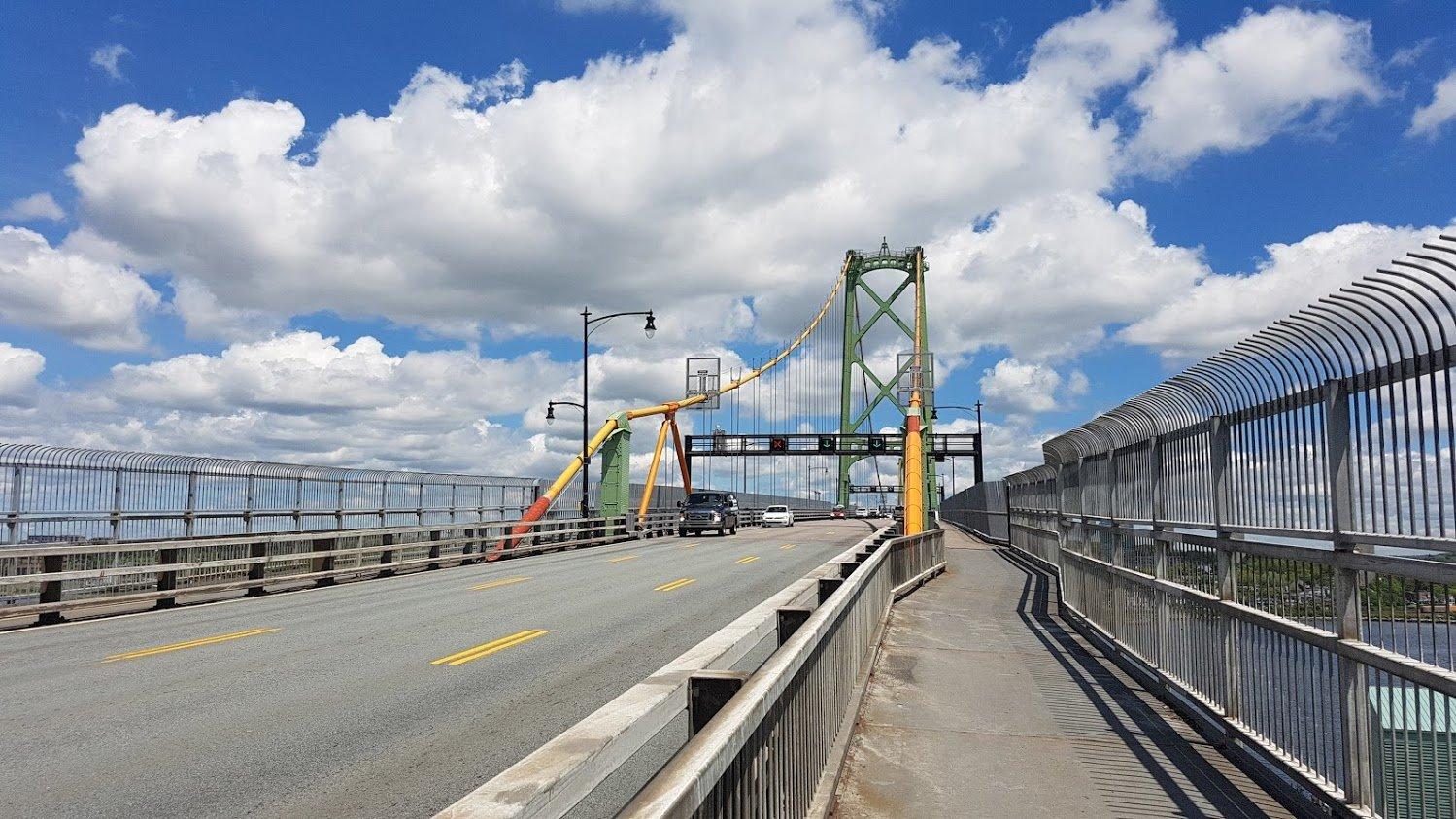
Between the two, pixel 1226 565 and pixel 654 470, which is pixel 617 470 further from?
pixel 1226 565

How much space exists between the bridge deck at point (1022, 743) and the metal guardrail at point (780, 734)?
46 cm

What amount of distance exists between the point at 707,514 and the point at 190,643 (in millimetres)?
33072

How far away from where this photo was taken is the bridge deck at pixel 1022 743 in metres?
5.98

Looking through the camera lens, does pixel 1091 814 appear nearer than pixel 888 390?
Yes

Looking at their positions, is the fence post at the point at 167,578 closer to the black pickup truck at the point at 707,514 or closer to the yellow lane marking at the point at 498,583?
the yellow lane marking at the point at 498,583

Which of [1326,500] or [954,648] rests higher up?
[1326,500]

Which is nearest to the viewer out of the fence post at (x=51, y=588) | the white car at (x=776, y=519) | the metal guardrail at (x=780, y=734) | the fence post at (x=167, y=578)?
the metal guardrail at (x=780, y=734)

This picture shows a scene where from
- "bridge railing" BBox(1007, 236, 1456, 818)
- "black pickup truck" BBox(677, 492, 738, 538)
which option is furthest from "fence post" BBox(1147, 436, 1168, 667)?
"black pickup truck" BBox(677, 492, 738, 538)

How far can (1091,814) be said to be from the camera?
18.9 feet

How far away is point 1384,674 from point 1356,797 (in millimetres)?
663

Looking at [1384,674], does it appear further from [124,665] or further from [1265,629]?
[124,665]

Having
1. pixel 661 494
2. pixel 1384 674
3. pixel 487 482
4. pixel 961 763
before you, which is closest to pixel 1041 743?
pixel 961 763

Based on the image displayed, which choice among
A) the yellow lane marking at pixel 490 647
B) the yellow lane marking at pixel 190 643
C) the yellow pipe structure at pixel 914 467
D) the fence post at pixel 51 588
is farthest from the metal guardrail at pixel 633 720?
the yellow pipe structure at pixel 914 467

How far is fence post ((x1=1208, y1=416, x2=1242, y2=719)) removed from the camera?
7031 mm
